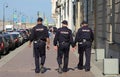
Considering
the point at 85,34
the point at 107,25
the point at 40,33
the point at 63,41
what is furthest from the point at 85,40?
the point at 107,25

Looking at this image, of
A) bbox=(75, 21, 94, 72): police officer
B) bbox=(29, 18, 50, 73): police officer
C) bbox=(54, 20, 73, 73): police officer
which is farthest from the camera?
bbox=(75, 21, 94, 72): police officer

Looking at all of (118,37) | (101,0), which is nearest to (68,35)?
(118,37)

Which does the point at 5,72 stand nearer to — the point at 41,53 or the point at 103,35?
the point at 41,53

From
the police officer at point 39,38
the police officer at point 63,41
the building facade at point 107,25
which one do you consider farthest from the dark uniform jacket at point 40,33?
the building facade at point 107,25

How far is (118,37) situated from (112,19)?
6.98 feet

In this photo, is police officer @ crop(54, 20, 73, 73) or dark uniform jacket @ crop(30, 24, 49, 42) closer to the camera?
dark uniform jacket @ crop(30, 24, 49, 42)

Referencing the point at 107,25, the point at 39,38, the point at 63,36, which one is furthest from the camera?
the point at 107,25

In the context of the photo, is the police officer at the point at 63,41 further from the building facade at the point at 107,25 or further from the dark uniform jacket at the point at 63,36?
the building facade at the point at 107,25

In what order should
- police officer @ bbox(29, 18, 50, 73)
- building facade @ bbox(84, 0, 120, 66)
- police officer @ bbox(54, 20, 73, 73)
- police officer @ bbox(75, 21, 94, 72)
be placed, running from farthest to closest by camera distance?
1. building facade @ bbox(84, 0, 120, 66)
2. police officer @ bbox(75, 21, 94, 72)
3. police officer @ bbox(54, 20, 73, 73)
4. police officer @ bbox(29, 18, 50, 73)

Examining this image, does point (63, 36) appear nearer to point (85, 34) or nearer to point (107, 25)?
point (85, 34)

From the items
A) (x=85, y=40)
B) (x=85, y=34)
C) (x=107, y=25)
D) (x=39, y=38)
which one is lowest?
(x=85, y=40)

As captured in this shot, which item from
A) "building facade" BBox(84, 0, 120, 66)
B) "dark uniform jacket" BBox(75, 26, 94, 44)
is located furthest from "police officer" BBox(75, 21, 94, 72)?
"building facade" BBox(84, 0, 120, 66)

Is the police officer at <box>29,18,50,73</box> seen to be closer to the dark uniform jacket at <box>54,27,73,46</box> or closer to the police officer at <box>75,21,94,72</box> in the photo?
the dark uniform jacket at <box>54,27,73,46</box>

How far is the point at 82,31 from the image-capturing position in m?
17.6
